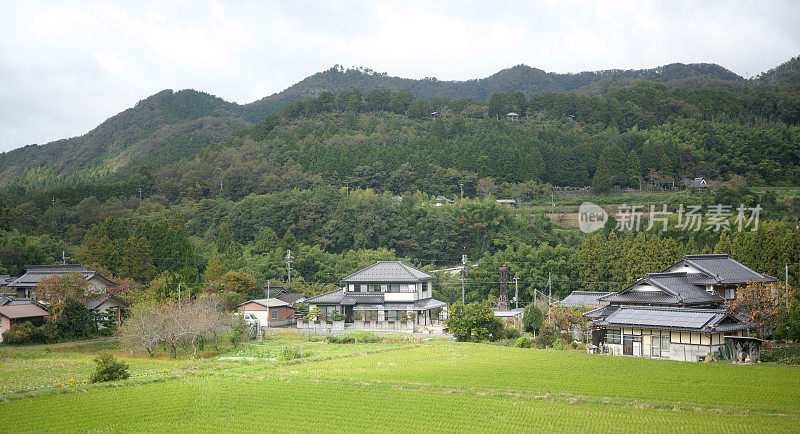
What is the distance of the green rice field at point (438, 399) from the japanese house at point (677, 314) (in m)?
1.73

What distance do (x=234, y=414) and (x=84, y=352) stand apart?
17.4 metres

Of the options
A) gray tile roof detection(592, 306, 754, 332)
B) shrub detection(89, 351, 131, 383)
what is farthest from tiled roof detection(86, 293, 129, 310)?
gray tile roof detection(592, 306, 754, 332)

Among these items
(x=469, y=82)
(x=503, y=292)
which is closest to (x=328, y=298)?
(x=503, y=292)

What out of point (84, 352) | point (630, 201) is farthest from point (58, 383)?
point (630, 201)

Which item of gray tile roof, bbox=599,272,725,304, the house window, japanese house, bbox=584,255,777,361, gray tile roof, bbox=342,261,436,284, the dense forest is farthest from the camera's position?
the dense forest

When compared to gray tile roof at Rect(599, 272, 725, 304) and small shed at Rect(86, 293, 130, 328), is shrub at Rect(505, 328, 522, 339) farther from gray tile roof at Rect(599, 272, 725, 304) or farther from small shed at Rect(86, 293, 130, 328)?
small shed at Rect(86, 293, 130, 328)

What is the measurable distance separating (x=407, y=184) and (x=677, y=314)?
46921mm

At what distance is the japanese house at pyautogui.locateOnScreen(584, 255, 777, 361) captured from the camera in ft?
74.9

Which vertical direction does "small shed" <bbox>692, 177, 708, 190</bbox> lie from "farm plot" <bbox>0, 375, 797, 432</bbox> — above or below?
above

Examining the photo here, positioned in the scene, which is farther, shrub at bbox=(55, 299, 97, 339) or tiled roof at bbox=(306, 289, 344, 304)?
tiled roof at bbox=(306, 289, 344, 304)

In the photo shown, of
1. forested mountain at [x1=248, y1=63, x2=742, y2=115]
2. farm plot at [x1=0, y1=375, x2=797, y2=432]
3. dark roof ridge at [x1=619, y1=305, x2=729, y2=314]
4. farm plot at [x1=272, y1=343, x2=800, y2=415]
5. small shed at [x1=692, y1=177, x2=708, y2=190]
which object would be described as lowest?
farm plot at [x1=272, y1=343, x2=800, y2=415]

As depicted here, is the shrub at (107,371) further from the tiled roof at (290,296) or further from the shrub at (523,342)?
the tiled roof at (290,296)

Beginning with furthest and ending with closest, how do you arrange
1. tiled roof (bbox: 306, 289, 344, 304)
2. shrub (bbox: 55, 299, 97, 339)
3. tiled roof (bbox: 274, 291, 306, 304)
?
tiled roof (bbox: 274, 291, 306, 304)
tiled roof (bbox: 306, 289, 344, 304)
shrub (bbox: 55, 299, 97, 339)

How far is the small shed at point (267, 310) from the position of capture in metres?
38.1
